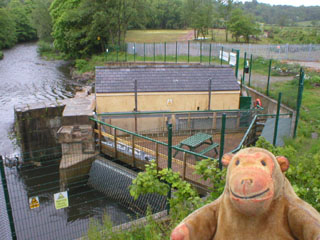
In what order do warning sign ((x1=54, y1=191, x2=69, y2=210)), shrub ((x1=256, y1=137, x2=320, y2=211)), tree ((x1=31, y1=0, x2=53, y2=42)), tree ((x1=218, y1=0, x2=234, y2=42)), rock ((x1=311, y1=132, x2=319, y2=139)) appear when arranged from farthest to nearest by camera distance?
tree ((x1=218, y1=0, x2=234, y2=42))
tree ((x1=31, y1=0, x2=53, y2=42))
rock ((x1=311, y1=132, x2=319, y2=139))
warning sign ((x1=54, y1=191, x2=69, y2=210))
shrub ((x1=256, y1=137, x2=320, y2=211))

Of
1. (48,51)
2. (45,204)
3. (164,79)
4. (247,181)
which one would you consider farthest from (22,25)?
(247,181)

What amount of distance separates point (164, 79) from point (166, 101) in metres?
1.13

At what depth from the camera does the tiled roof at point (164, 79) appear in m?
13.7

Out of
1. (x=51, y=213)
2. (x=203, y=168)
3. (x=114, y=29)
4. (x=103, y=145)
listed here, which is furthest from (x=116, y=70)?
(x=114, y=29)

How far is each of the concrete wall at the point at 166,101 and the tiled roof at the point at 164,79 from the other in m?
0.21

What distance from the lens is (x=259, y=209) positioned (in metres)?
2.78

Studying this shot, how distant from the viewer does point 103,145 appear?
1121cm

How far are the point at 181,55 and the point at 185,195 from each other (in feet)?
97.3

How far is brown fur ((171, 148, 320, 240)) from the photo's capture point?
9.02ft

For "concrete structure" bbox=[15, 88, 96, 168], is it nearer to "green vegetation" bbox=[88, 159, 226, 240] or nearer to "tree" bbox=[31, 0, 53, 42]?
"green vegetation" bbox=[88, 159, 226, 240]

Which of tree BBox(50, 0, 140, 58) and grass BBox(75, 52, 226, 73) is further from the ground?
tree BBox(50, 0, 140, 58)

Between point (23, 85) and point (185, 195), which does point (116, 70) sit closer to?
point (185, 195)

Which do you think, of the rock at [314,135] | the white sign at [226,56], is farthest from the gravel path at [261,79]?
the rock at [314,135]

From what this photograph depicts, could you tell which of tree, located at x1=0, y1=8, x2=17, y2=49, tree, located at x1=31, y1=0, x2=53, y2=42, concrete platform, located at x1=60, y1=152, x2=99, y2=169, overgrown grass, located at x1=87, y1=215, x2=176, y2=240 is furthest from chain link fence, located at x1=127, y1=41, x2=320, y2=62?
tree, located at x1=0, y1=8, x2=17, y2=49
